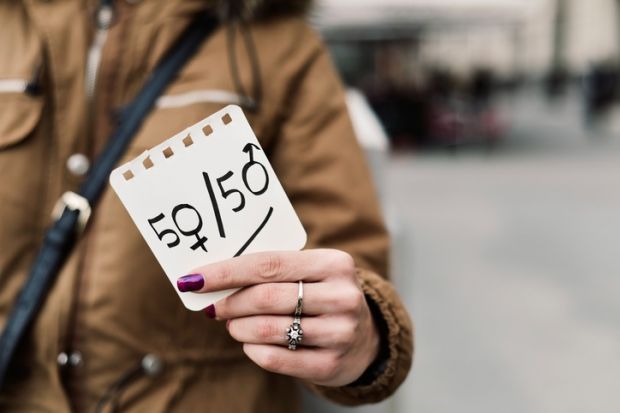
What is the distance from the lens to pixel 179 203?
0.97m

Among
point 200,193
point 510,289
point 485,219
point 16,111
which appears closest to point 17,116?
point 16,111

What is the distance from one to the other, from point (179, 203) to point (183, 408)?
1.44 ft

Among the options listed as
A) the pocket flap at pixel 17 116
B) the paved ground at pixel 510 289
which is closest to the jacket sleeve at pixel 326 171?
the pocket flap at pixel 17 116

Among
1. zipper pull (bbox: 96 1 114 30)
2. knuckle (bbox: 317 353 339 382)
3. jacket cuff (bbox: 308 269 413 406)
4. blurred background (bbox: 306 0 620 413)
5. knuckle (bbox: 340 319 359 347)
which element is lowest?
blurred background (bbox: 306 0 620 413)

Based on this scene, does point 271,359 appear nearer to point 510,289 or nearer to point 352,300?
point 352,300

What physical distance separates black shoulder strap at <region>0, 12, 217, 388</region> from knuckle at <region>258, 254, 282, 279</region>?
403mm

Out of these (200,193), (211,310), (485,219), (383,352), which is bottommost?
(485,219)

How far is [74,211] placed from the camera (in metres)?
1.20

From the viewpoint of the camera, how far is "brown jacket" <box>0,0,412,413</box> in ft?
3.91

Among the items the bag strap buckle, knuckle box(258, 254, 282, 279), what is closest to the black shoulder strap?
the bag strap buckle

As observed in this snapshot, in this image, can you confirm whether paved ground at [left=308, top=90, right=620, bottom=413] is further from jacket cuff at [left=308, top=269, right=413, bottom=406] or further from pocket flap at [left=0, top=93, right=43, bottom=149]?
pocket flap at [left=0, top=93, right=43, bottom=149]

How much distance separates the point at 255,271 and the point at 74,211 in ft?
1.34

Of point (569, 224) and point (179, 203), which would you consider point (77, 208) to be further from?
point (569, 224)

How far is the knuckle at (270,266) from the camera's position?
37.5 inches
